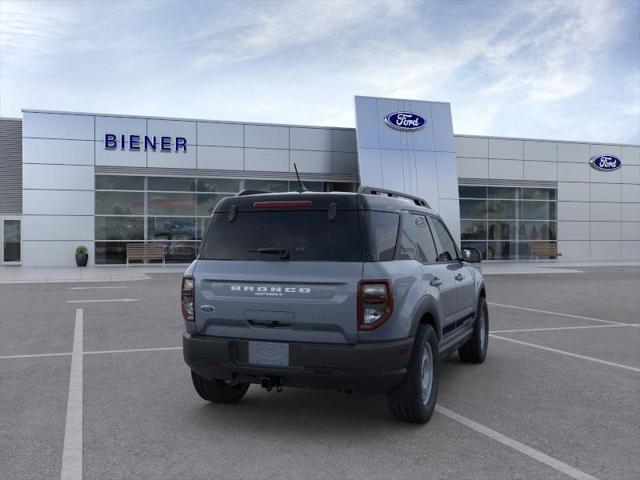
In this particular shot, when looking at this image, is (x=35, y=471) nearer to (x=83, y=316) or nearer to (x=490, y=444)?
(x=490, y=444)

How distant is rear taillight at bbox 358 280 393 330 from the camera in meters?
4.18

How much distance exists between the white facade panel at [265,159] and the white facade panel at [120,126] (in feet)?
15.1

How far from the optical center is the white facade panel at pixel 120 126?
989 inches

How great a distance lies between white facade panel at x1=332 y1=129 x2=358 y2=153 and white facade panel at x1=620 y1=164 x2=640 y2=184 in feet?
51.6

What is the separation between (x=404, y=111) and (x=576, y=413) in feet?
77.6

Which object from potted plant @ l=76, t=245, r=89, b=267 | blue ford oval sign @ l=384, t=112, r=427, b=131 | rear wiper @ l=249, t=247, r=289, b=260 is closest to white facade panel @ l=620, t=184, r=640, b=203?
blue ford oval sign @ l=384, t=112, r=427, b=131

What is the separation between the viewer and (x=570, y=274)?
2298cm

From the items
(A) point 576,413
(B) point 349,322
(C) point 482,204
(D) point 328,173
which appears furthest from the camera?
(C) point 482,204

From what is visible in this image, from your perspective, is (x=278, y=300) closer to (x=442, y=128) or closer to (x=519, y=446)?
(x=519, y=446)

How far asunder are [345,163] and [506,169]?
882 cm

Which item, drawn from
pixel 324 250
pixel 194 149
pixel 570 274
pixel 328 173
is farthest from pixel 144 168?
pixel 324 250

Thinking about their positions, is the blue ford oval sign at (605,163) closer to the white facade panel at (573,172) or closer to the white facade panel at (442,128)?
the white facade panel at (573,172)

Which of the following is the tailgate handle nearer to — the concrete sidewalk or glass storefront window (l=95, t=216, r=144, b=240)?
the concrete sidewalk

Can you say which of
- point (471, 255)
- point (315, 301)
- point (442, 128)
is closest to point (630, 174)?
point (442, 128)
